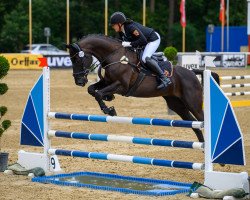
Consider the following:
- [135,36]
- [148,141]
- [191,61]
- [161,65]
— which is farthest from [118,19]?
[191,61]

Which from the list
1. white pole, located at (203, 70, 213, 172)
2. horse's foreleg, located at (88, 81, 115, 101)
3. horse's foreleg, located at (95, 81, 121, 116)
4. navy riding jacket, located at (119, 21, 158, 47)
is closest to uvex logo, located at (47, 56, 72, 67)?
navy riding jacket, located at (119, 21, 158, 47)

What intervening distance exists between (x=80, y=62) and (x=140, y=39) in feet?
3.34

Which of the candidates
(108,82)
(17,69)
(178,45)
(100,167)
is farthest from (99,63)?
(178,45)

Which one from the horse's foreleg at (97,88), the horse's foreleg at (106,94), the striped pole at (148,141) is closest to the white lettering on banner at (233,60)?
the horse's foreleg at (97,88)

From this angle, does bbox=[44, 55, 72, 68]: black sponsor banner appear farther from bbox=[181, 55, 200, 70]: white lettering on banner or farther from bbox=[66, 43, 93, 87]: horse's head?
bbox=[66, 43, 93, 87]: horse's head

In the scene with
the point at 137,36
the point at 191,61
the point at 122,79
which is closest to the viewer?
the point at 122,79

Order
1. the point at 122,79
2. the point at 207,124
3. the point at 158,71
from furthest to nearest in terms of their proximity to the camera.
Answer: the point at 158,71
the point at 122,79
the point at 207,124

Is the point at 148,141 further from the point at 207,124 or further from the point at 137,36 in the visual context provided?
the point at 137,36

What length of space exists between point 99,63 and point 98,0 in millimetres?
49317

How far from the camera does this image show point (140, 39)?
12.2 meters

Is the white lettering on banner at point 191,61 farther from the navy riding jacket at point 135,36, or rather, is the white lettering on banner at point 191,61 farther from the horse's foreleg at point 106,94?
the horse's foreleg at point 106,94

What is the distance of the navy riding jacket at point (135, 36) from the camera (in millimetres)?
12086

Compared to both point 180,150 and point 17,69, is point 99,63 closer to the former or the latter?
point 180,150

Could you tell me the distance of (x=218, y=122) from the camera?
912cm
